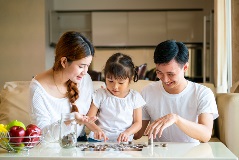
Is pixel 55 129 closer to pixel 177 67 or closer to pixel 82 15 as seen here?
pixel 177 67

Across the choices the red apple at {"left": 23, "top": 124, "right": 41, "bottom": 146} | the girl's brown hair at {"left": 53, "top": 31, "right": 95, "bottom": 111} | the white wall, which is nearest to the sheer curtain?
the girl's brown hair at {"left": 53, "top": 31, "right": 95, "bottom": 111}

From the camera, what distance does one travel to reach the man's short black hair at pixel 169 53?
2365mm

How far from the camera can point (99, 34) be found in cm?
921

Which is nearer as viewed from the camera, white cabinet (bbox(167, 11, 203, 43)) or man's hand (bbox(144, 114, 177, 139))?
man's hand (bbox(144, 114, 177, 139))

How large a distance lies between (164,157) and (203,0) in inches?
300

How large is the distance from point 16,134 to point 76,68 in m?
0.58

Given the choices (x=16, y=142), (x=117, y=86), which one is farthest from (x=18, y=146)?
(x=117, y=86)

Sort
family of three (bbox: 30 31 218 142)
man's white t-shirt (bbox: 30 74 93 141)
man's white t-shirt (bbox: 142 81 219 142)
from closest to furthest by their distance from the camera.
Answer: man's white t-shirt (bbox: 30 74 93 141) < family of three (bbox: 30 31 218 142) < man's white t-shirt (bbox: 142 81 219 142)

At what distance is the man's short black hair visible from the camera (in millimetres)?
2365

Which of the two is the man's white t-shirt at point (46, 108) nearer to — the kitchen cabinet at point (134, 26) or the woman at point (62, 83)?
the woman at point (62, 83)

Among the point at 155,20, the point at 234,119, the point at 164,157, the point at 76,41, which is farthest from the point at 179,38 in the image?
the point at 164,157

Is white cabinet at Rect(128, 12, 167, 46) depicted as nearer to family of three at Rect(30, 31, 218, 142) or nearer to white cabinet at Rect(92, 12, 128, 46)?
white cabinet at Rect(92, 12, 128, 46)

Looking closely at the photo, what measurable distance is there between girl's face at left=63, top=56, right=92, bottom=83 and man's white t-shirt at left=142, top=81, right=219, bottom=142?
1.54 feet

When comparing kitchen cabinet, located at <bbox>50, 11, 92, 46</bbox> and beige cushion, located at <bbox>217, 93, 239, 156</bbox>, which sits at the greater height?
kitchen cabinet, located at <bbox>50, 11, 92, 46</bbox>
